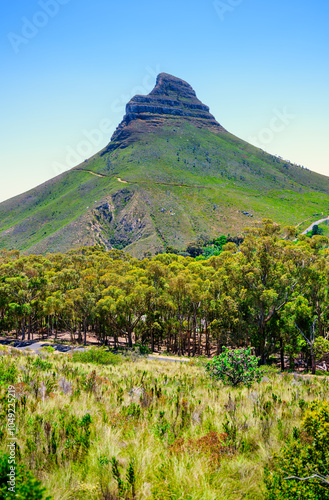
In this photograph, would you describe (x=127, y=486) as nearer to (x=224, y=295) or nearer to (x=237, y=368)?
(x=237, y=368)

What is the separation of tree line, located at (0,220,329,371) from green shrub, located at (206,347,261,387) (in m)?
16.6

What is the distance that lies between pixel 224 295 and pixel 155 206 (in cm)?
11405

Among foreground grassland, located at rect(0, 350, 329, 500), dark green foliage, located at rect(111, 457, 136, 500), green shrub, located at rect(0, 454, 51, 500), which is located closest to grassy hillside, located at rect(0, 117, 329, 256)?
foreground grassland, located at rect(0, 350, 329, 500)

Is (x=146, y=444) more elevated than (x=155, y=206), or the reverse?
(x=155, y=206)

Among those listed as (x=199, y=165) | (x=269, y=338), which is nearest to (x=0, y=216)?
(x=199, y=165)

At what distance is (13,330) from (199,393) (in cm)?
5781

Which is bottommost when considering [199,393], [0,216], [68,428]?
[199,393]

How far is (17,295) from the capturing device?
144 feet

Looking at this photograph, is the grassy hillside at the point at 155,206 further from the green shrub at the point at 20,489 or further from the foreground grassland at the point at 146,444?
the green shrub at the point at 20,489

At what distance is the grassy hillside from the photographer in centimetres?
12925

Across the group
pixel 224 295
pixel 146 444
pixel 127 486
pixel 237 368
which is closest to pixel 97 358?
pixel 237 368

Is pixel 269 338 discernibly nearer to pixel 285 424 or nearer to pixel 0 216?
pixel 285 424

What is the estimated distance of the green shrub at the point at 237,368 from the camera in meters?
11.0

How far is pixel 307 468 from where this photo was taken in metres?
3.47
